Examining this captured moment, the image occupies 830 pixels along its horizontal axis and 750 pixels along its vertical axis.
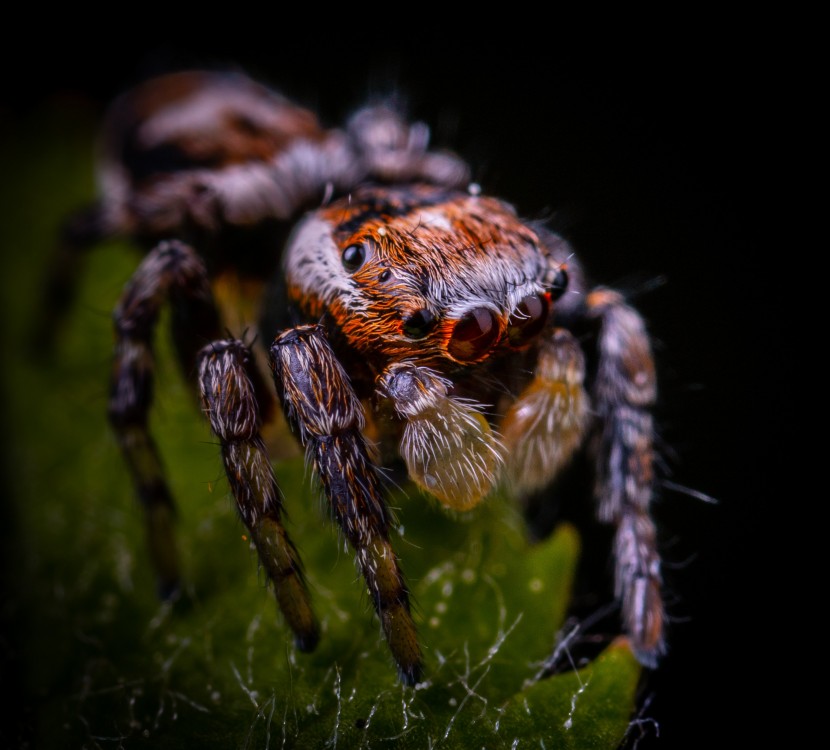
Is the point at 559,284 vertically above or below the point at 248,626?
above

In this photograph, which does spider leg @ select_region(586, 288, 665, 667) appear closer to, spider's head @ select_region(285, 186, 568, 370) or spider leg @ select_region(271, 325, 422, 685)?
spider's head @ select_region(285, 186, 568, 370)

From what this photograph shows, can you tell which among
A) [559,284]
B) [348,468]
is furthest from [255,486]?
[559,284]

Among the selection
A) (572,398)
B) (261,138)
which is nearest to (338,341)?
(572,398)

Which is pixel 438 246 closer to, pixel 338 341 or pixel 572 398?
pixel 338 341

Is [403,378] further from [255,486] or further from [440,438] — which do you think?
[255,486]

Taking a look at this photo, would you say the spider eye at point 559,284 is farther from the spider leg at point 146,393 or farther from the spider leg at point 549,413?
the spider leg at point 146,393
